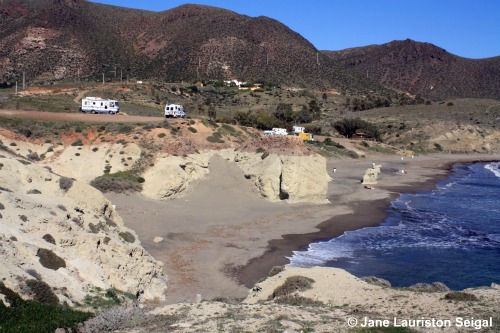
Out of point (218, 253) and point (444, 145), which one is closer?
point (218, 253)

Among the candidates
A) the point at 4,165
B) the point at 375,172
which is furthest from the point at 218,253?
the point at 375,172

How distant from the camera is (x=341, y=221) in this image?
31.0m

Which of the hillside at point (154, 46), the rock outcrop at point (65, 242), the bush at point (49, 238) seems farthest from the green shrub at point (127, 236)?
the hillside at point (154, 46)

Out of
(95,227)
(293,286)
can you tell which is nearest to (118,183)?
(95,227)

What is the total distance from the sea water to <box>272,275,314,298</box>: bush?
16.8 ft

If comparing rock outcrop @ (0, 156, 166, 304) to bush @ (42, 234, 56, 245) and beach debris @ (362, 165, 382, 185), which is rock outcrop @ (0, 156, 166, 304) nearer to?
bush @ (42, 234, 56, 245)

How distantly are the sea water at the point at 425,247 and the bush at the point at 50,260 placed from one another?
10129 mm

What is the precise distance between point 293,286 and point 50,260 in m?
6.98

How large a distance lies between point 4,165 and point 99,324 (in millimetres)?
11102

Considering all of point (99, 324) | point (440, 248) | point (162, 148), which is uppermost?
point (162, 148)

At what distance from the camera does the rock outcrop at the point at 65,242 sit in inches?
545

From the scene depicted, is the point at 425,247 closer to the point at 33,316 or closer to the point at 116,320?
the point at 116,320

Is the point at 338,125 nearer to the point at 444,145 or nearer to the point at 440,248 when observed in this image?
the point at 444,145

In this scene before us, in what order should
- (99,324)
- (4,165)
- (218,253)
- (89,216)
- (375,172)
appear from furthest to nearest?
1. (375,172)
2. (218,253)
3. (4,165)
4. (89,216)
5. (99,324)
